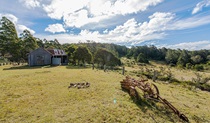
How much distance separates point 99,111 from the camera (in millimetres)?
5863

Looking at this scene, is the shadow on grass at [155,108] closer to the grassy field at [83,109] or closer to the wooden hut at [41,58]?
the grassy field at [83,109]

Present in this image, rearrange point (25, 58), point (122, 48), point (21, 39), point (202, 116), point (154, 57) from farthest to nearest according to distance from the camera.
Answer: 1. point (122, 48)
2. point (154, 57)
3. point (25, 58)
4. point (21, 39)
5. point (202, 116)

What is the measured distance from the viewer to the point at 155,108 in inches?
262

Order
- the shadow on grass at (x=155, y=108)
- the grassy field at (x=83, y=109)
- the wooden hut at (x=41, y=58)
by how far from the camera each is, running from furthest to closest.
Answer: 1. the wooden hut at (x=41, y=58)
2. the shadow on grass at (x=155, y=108)
3. the grassy field at (x=83, y=109)

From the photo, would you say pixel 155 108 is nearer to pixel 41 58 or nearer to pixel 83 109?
pixel 83 109

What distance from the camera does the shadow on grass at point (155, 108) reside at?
5886 mm

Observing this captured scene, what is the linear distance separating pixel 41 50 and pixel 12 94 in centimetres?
2248

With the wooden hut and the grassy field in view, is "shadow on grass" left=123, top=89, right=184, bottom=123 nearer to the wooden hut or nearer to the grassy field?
the grassy field

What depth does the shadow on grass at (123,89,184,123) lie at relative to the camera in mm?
5886

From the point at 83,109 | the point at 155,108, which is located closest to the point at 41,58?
the point at 83,109

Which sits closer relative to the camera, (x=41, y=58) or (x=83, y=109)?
(x=83, y=109)

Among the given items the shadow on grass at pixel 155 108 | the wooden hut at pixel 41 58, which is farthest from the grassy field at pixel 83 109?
the wooden hut at pixel 41 58

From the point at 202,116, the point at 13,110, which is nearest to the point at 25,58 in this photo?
the point at 13,110

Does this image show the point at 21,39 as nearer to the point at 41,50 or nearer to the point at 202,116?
the point at 41,50
